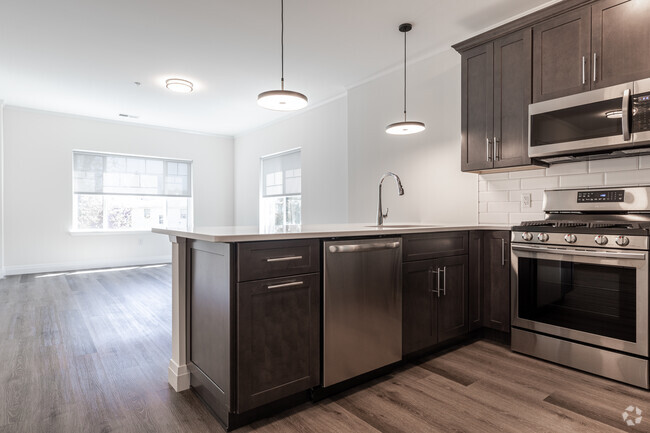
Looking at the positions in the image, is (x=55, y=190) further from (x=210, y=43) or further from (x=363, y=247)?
(x=363, y=247)

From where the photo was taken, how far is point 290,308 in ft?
5.84

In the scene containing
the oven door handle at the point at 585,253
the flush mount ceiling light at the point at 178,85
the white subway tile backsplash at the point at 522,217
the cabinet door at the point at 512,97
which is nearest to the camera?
the oven door handle at the point at 585,253

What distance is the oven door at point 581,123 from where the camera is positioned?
2.21 m

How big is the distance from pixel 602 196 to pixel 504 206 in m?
0.72

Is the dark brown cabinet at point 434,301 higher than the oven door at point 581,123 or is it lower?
lower

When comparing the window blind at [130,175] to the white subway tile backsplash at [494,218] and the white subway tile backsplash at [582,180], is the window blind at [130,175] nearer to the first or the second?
the white subway tile backsplash at [494,218]

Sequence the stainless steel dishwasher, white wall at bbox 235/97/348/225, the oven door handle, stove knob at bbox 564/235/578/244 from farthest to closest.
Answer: white wall at bbox 235/97/348/225
stove knob at bbox 564/235/578/244
the oven door handle
the stainless steel dishwasher

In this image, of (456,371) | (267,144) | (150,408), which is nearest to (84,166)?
(267,144)

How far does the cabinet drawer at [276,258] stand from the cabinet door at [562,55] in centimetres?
206

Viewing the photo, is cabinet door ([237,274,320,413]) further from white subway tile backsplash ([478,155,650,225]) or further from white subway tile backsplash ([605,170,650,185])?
white subway tile backsplash ([605,170,650,185])

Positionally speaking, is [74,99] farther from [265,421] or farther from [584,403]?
[584,403]

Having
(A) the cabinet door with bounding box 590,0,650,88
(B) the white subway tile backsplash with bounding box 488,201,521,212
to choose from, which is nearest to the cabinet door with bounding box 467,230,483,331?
(B) the white subway tile backsplash with bounding box 488,201,521,212
